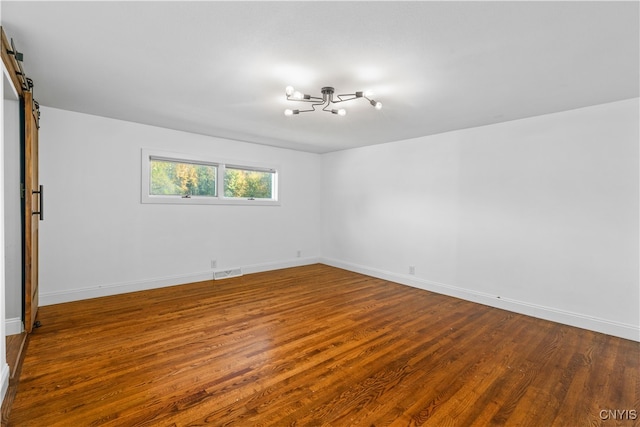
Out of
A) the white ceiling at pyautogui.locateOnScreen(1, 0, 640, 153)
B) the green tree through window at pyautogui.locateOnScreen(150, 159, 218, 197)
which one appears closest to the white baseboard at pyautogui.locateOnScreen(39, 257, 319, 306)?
the green tree through window at pyautogui.locateOnScreen(150, 159, 218, 197)

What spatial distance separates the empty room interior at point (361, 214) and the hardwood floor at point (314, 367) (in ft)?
0.07

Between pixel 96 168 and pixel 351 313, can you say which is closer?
pixel 351 313

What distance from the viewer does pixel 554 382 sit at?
2154 mm

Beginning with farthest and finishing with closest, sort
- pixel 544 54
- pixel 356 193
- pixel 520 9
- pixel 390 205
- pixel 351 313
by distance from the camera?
pixel 356 193
pixel 390 205
pixel 351 313
pixel 544 54
pixel 520 9

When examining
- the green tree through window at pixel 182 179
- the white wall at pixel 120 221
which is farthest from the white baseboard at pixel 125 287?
the green tree through window at pixel 182 179

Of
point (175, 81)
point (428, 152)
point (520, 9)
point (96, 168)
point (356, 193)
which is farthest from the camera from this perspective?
point (356, 193)

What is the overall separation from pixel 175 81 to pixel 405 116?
8.15ft

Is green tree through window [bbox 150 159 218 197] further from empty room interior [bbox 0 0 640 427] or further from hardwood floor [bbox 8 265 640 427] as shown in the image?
hardwood floor [bbox 8 265 640 427]

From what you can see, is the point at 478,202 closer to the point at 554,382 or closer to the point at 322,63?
the point at 554,382

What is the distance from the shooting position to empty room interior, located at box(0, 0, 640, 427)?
1807 millimetres

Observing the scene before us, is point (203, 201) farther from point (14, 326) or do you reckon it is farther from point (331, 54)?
point (331, 54)

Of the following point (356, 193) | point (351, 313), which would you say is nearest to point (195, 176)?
point (356, 193)

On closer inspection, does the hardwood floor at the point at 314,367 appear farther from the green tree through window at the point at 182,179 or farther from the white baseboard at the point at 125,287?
the green tree through window at the point at 182,179

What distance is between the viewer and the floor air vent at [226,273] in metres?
4.87
